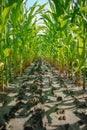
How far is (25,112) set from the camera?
2418 millimetres

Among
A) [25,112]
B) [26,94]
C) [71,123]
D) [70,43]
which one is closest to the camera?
[71,123]

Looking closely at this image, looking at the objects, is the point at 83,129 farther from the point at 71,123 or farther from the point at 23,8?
the point at 23,8

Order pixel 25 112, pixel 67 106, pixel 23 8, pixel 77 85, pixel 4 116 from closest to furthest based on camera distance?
pixel 4 116 < pixel 25 112 < pixel 67 106 < pixel 77 85 < pixel 23 8

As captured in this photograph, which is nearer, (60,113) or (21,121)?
(21,121)

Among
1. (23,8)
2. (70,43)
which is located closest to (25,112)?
(70,43)

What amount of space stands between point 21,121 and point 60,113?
425 mm

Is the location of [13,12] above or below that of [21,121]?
above

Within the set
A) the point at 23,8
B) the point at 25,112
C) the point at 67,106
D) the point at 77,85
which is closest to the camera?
the point at 25,112

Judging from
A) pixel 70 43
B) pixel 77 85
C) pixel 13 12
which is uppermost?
pixel 13 12

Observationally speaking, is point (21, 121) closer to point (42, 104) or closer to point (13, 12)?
point (42, 104)

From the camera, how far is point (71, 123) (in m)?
2.12

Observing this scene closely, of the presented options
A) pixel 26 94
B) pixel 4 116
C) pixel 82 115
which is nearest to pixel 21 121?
pixel 4 116

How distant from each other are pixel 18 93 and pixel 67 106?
896 mm

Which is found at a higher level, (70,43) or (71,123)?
(70,43)
